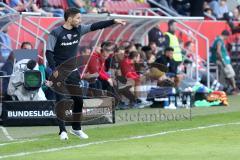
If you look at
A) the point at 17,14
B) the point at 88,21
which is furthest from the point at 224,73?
the point at 17,14

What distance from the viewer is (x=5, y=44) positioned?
70.3 ft

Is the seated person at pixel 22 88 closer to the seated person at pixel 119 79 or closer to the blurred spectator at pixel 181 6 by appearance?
the seated person at pixel 119 79

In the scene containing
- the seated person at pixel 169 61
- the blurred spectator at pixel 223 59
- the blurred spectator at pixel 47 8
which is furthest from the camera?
the blurred spectator at pixel 223 59

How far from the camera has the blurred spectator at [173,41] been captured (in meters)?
24.2

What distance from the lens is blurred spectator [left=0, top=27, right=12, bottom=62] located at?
69.8 feet

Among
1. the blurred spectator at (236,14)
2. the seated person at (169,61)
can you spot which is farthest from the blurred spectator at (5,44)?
the blurred spectator at (236,14)

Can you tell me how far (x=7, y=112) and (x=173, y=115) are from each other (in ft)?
12.4

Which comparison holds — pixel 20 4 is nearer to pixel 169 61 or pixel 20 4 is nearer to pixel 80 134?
pixel 169 61

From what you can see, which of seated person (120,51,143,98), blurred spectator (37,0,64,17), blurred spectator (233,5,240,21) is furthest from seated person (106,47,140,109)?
blurred spectator (233,5,240,21)

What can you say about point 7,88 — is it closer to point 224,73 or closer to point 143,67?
point 143,67

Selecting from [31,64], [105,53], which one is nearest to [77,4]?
[105,53]

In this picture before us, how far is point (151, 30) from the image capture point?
25.3 metres

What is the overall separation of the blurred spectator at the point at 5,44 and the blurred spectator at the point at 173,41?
15.0 ft

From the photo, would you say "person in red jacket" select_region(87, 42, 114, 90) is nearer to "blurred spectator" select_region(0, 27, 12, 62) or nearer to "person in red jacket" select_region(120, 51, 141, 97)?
"person in red jacket" select_region(120, 51, 141, 97)
